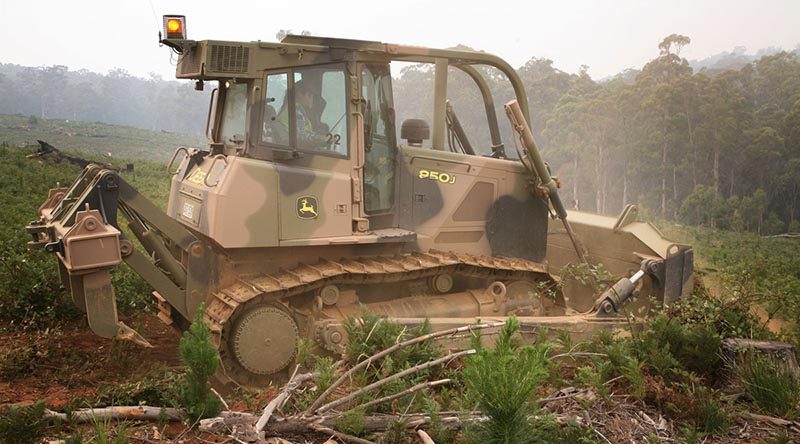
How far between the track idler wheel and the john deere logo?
89cm

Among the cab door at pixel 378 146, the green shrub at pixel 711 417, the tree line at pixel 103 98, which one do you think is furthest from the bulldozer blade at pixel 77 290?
the tree line at pixel 103 98

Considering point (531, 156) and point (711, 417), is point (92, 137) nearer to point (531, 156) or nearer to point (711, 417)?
point (531, 156)

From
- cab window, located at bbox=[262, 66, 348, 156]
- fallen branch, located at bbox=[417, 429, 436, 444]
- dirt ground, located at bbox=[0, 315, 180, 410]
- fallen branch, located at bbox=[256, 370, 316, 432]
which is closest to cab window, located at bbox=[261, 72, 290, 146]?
cab window, located at bbox=[262, 66, 348, 156]

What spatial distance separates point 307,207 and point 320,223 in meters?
0.20

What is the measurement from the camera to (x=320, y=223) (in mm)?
6645

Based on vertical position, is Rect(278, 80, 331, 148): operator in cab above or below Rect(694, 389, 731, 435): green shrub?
above

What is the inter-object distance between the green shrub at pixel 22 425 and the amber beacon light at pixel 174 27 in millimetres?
3708

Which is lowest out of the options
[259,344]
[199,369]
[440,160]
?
[259,344]

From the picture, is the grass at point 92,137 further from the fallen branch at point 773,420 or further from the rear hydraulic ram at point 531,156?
the fallen branch at point 773,420

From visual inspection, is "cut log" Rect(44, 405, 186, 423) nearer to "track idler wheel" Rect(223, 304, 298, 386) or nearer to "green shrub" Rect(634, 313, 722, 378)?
"track idler wheel" Rect(223, 304, 298, 386)

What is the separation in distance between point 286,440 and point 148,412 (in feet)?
3.70

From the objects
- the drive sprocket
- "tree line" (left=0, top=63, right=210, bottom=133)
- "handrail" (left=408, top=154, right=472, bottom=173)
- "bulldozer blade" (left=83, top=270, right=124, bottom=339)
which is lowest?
the drive sprocket

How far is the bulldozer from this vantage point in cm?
624

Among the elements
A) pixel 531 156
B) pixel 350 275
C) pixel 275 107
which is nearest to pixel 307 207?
pixel 350 275
